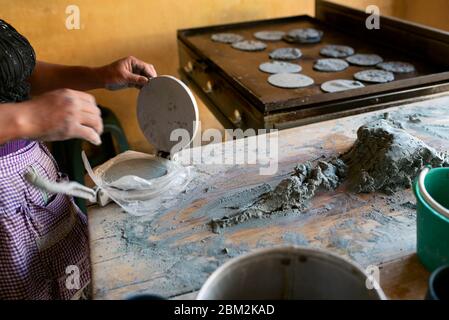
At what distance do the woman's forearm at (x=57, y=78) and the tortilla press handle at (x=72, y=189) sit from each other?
0.41m

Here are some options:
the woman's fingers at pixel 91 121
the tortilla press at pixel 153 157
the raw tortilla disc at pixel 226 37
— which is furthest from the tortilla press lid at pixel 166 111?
the raw tortilla disc at pixel 226 37

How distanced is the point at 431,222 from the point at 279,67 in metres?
1.27

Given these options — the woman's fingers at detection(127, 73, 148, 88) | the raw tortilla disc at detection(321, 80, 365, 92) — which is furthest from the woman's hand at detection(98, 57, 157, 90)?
the raw tortilla disc at detection(321, 80, 365, 92)

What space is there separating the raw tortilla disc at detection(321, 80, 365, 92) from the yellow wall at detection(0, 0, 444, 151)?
45.7 inches

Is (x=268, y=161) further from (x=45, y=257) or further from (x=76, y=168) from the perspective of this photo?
(x=76, y=168)

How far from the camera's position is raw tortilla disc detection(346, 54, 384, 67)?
191 centimetres

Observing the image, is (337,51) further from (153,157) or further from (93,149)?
(93,149)

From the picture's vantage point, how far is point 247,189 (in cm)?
107

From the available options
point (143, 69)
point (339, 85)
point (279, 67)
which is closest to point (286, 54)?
point (279, 67)

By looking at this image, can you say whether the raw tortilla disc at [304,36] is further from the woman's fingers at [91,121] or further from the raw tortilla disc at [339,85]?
the woman's fingers at [91,121]

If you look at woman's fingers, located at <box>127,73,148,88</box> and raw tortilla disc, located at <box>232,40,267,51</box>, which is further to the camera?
raw tortilla disc, located at <box>232,40,267,51</box>

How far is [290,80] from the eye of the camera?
5.73ft

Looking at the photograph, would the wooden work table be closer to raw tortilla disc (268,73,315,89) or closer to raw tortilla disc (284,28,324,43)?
raw tortilla disc (268,73,315,89)

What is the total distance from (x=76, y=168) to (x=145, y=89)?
4.29 feet
